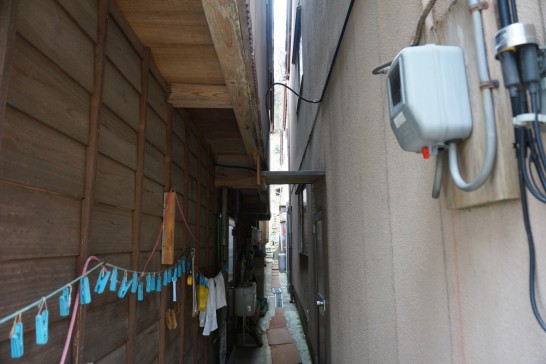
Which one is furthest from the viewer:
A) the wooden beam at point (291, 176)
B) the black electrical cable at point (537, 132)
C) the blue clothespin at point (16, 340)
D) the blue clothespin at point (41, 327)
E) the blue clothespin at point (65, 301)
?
the wooden beam at point (291, 176)

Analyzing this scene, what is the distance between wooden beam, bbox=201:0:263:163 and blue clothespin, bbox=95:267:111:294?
4.52ft

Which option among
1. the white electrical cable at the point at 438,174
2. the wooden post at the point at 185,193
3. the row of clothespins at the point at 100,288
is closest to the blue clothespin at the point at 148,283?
the row of clothespins at the point at 100,288

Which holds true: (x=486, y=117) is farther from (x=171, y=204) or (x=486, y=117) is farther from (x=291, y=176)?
(x=291, y=176)

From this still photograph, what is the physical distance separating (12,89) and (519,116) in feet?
5.12

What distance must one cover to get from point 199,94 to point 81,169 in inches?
61.8

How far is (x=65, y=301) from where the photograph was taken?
4.87 ft

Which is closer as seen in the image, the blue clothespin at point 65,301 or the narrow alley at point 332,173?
the narrow alley at point 332,173

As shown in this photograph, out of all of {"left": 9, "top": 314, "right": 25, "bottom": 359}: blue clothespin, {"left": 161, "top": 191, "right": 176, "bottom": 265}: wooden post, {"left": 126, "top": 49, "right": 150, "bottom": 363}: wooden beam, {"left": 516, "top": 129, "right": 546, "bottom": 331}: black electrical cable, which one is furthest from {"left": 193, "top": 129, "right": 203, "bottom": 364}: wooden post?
{"left": 516, "top": 129, "right": 546, "bottom": 331}: black electrical cable

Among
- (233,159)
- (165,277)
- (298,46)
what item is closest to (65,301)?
(165,277)

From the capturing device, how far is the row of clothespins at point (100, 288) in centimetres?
119

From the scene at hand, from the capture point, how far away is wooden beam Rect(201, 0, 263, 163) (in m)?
1.83

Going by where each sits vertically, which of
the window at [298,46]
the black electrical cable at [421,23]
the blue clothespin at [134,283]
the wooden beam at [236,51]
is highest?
the window at [298,46]

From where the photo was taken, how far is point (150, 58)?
8.96 feet

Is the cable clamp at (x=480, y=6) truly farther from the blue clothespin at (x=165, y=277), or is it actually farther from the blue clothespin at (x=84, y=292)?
the blue clothespin at (x=165, y=277)
